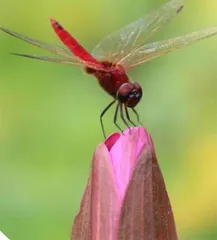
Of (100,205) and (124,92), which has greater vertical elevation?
(124,92)

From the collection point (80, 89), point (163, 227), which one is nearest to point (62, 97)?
point (80, 89)

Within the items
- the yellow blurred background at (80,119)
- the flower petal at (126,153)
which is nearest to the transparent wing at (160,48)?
the flower petal at (126,153)

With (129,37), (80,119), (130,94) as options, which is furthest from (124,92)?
(80,119)

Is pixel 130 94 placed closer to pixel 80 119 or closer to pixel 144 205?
pixel 144 205

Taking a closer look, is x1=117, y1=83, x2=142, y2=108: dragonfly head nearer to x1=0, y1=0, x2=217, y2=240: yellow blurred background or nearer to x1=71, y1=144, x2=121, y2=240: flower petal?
x1=71, y1=144, x2=121, y2=240: flower petal

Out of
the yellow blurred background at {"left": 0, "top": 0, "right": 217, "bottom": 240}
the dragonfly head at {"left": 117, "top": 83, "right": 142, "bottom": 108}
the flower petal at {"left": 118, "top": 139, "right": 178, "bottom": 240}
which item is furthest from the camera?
the yellow blurred background at {"left": 0, "top": 0, "right": 217, "bottom": 240}

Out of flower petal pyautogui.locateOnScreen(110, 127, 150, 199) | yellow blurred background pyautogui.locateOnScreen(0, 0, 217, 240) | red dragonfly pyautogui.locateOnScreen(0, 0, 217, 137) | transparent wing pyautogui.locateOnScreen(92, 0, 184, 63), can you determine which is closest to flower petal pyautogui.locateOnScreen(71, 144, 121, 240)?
flower petal pyautogui.locateOnScreen(110, 127, 150, 199)

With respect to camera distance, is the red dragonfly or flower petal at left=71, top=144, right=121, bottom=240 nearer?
flower petal at left=71, top=144, right=121, bottom=240
